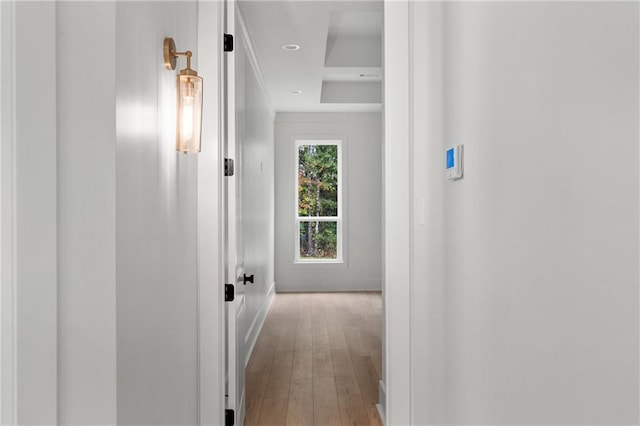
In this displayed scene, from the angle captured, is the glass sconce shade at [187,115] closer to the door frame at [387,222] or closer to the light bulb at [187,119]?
the light bulb at [187,119]

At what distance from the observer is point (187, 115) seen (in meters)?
1.57

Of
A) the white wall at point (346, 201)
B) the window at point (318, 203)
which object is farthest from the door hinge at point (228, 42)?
the window at point (318, 203)

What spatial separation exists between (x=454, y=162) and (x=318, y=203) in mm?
5568

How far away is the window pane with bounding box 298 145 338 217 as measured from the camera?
716cm

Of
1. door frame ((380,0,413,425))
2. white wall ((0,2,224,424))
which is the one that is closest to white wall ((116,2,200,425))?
white wall ((0,2,224,424))

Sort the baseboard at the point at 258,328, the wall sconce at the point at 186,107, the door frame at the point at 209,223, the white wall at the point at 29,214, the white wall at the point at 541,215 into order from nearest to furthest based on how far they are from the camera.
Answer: the white wall at the point at 541,215, the white wall at the point at 29,214, the wall sconce at the point at 186,107, the door frame at the point at 209,223, the baseboard at the point at 258,328

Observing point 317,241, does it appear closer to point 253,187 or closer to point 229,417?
point 253,187

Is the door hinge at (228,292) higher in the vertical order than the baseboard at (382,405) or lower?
higher

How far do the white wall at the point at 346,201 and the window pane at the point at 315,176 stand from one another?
0.53 ft

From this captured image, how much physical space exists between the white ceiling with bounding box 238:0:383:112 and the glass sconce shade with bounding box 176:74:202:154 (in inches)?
69.5

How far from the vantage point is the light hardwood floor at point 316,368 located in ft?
9.14

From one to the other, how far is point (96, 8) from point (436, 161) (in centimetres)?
129

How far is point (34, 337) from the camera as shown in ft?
3.18

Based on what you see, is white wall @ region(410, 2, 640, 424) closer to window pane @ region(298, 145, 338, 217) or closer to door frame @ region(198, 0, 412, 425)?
door frame @ region(198, 0, 412, 425)
